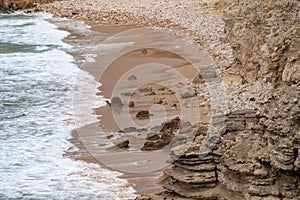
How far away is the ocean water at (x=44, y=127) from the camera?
30.1 ft

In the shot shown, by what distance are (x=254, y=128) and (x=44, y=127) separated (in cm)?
793

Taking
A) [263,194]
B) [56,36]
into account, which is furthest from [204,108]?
[56,36]

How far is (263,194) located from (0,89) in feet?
43.7

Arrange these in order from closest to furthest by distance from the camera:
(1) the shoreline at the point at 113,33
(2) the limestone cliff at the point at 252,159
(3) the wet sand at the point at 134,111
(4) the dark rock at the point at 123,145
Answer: (2) the limestone cliff at the point at 252,159, (1) the shoreline at the point at 113,33, (3) the wet sand at the point at 134,111, (4) the dark rock at the point at 123,145

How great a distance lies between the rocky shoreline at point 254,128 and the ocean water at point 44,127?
2498 millimetres

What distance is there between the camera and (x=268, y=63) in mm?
10586

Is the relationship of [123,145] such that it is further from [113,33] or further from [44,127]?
[113,33]

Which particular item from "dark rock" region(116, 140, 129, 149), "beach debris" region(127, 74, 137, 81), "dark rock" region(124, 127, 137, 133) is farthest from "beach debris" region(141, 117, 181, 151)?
"beach debris" region(127, 74, 137, 81)

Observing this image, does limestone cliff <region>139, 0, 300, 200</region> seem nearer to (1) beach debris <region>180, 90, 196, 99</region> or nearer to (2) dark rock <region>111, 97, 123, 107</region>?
(1) beach debris <region>180, 90, 196, 99</region>

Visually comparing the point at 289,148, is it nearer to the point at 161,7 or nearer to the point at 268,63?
the point at 268,63

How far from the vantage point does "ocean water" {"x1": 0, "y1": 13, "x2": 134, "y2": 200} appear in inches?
361

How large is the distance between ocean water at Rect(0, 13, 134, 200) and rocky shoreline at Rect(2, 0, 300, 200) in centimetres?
250

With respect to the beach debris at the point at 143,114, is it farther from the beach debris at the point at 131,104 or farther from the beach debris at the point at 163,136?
the beach debris at the point at 163,136

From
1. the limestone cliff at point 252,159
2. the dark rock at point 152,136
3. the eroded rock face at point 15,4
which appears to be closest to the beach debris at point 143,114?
the dark rock at point 152,136
